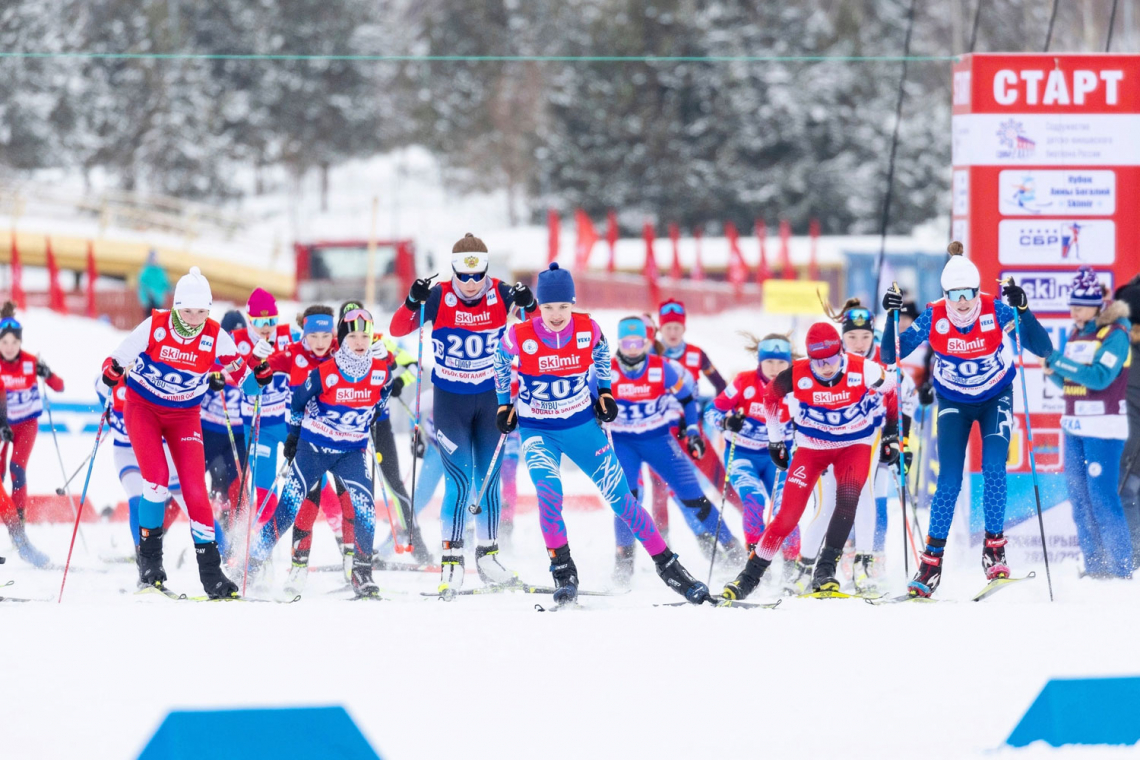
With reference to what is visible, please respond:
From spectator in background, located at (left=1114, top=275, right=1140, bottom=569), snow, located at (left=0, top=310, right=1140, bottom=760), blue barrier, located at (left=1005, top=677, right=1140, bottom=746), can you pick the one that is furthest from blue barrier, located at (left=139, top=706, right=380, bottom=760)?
spectator in background, located at (left=1114, top=275, right=1140, bottom=569)

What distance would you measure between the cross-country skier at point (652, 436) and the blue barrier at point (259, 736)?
12.6ft

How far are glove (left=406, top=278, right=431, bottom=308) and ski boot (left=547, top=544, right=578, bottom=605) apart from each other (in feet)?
4.95

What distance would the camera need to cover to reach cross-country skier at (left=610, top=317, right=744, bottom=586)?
7.97 m

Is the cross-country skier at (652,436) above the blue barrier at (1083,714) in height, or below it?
above

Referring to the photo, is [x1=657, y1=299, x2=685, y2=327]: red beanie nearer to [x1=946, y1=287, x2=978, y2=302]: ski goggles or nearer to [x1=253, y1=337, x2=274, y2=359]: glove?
[x1=946, y1=287, x2=978, y2=302]: ski goggles

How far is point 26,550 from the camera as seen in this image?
27.0 ft

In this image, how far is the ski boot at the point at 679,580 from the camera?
6141mm

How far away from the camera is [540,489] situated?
6.37 metres

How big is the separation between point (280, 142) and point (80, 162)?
10.8 meters

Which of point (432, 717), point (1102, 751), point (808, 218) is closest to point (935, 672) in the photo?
point (1102, 751)

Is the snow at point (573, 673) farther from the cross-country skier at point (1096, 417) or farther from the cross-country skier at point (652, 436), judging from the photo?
the cross-country skier at point (652, 436)

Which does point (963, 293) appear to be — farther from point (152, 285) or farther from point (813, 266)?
point (813, 266)

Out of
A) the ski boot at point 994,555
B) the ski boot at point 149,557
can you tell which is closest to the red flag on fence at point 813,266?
the ski boot at point 994,555

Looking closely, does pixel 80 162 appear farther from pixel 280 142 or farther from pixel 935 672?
pixel 935 672
